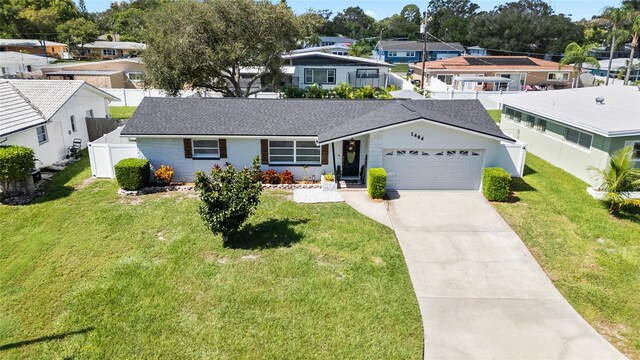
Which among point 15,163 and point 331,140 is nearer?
point 15,163

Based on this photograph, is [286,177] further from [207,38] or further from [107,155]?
[207,38]

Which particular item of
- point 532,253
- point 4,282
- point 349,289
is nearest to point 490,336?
point 349,289

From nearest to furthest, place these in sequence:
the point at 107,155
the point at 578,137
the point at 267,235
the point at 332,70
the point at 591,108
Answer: the point at 267,235 < the point at 107,155 < the point at 578,137 < the point at 591,108 < the point at 332,70

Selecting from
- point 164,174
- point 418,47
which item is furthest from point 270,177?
point 418,47

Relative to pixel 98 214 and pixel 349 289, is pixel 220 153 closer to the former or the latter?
pixel 98 214

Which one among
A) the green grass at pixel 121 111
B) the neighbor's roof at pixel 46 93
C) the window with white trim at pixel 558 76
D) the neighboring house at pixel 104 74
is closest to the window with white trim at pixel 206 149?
the neighbor's roof at pixel 46 93

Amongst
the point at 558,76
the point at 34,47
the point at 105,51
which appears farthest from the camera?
the point at 105,51

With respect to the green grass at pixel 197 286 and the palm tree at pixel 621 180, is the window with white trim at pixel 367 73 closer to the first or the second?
the palm tree at pixel 621 180

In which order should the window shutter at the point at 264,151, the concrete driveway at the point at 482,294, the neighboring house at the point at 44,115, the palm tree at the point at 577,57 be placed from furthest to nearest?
the palm tree at the point at 577,57
the neighboring house at the point at 44,115
the window shutter at the point at 264,151
the concrete driveway at the point at 482,294
